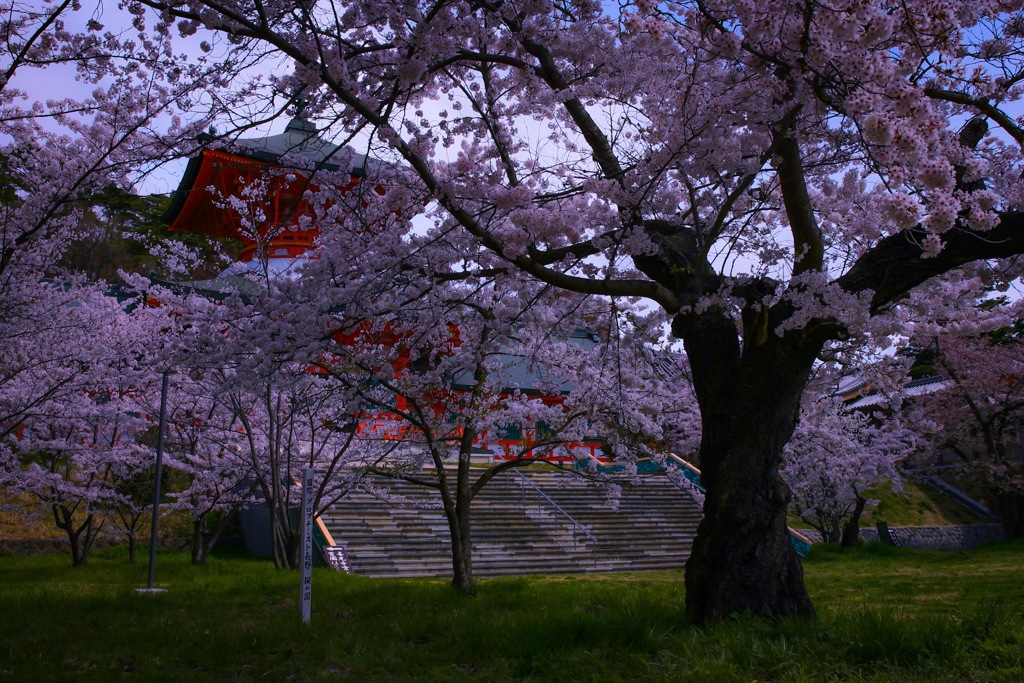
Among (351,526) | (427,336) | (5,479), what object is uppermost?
(427,336)

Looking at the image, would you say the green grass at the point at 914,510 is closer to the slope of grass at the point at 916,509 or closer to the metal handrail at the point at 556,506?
the slope of grass at the point at 916,509

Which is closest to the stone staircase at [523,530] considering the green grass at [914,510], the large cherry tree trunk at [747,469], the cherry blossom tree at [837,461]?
the cherry blossom tree at [837,461]

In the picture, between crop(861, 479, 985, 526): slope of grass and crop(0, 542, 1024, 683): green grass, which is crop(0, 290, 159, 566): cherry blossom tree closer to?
crop(0, 542, 1024, 683): green grass

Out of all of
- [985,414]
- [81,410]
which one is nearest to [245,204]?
[81,410]

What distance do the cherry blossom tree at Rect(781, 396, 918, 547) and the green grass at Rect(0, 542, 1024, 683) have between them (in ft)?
26.7

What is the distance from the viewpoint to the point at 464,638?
5254 mm

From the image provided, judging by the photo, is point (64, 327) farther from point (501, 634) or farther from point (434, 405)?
point (501, 634)

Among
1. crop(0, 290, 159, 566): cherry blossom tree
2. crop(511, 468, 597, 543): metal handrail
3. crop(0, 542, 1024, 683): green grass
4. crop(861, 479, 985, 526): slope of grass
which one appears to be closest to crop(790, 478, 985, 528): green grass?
crop(861, 479, 985, 526): slope of grass

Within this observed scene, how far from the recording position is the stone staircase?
13.5m

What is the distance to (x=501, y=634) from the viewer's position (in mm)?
5148

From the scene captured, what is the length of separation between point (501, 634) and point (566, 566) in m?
9.53

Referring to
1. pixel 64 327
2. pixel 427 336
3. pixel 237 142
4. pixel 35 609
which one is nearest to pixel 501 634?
pixel 427 336

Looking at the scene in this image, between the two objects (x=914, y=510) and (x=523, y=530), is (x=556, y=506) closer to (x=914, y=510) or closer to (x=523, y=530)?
(x=523, y=530)

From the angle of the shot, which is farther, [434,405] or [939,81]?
[434,405]
